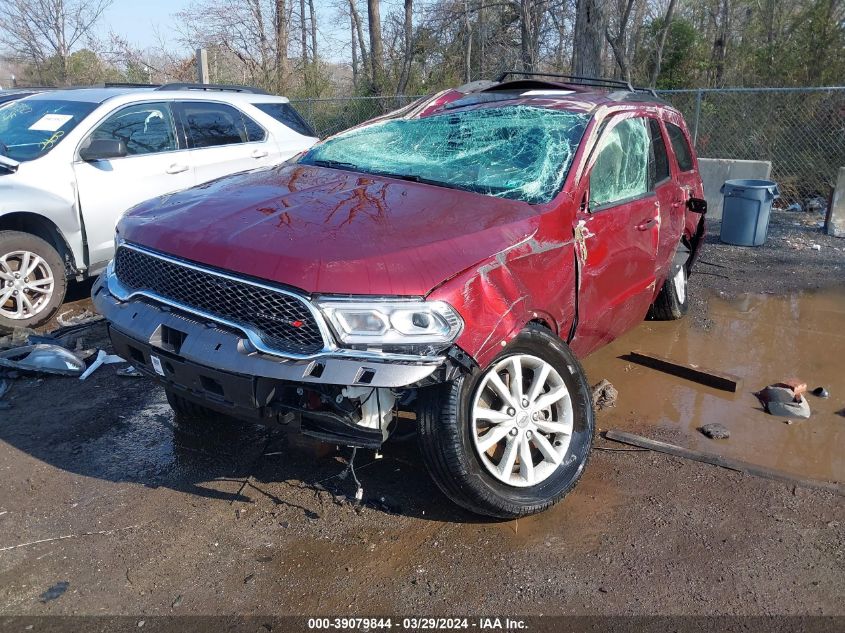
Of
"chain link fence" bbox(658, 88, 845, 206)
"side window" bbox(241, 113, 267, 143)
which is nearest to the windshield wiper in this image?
"side window" bbox(241, 113, 267, 143)

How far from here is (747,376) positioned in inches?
202

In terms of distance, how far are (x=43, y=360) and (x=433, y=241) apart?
3.36 meters

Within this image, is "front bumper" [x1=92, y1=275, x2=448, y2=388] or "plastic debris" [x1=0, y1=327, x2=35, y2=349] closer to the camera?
"front bumper" [x1=92, y1=275, x2=448, y2=388]

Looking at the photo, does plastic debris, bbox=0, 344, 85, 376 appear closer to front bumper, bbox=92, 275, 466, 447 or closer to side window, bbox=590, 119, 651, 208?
front bumper, bbox=92, 275, 466, 447

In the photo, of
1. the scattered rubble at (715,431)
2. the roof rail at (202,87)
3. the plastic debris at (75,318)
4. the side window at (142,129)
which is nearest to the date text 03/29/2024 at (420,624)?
the scattered rubble at (715,431)

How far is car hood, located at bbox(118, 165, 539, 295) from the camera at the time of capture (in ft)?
9.24

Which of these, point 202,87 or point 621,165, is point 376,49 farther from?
point 621,165

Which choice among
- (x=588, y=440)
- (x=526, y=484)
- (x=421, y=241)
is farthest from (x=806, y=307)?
(x=421, y=241)

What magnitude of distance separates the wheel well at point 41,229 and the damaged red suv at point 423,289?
2.61m

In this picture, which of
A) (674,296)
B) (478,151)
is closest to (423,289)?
(478,151)

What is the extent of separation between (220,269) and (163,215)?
0.68 meters

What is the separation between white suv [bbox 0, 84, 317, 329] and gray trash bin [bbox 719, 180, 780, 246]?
553cm

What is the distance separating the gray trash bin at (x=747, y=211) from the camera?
8.82 metres

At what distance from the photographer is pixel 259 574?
2.98m
